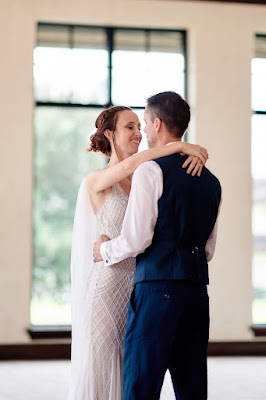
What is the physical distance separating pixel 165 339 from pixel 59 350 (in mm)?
4396

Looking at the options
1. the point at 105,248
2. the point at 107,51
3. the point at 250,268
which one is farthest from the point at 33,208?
the point at 105,248

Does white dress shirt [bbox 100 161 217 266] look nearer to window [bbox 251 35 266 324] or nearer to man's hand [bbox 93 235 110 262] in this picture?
man's hand [bbox 93 235 110 262]

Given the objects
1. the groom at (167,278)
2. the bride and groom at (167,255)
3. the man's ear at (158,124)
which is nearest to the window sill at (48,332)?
the bride and groom at (167,255)

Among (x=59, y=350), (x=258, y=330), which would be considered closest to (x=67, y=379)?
(x=59, y=350)

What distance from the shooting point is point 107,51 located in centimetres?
679

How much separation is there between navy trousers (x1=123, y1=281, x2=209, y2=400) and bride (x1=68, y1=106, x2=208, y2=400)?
2.05ft

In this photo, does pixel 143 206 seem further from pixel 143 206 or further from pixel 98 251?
pixel 98 251

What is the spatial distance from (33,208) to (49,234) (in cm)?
34

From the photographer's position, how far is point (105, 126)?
3.19 m

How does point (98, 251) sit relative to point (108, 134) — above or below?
below

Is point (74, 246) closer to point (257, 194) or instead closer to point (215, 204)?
point (215, 204)

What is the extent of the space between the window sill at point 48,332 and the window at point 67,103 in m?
0.12

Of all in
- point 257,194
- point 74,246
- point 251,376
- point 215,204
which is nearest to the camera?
point 215,204

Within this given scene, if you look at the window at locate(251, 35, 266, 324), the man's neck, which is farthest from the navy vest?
the window at locate(251, 35, 266, 324)
